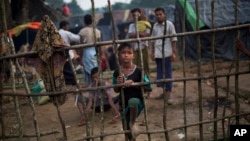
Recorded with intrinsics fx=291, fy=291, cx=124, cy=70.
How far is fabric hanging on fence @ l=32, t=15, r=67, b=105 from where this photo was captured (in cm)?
288

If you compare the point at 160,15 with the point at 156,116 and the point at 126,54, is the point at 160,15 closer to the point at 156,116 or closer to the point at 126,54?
the point at 156,116

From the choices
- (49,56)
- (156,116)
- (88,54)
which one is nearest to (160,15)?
(88,54)

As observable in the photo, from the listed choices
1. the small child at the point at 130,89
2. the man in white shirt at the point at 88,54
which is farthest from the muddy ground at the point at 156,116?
the man in white shirt at the point at 88,54

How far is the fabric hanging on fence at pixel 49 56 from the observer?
9.45 feet

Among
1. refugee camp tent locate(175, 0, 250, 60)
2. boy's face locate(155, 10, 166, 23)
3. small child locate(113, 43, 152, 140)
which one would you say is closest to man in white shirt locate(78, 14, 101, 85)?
boy's face locate(155, 10, 166, 23)

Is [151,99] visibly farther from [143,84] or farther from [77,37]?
[143,84]

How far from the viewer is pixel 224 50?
1095cm

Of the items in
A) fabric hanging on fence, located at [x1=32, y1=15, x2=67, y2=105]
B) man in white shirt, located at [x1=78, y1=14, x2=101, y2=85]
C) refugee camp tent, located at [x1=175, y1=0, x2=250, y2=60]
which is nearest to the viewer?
fabric hanging on fence, located at [x1=32, y1=15, x2=67, y2=105]

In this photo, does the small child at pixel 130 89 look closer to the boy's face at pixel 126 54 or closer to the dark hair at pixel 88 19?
the boy's face at pixel 126 54

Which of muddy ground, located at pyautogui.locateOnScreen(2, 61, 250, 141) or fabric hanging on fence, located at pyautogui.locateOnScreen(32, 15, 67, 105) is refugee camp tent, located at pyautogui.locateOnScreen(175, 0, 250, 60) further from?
fabric hanging on fence, located at pyautogui.locateOnScreen(32, 15, 67, 105)

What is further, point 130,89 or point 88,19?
point 88,19

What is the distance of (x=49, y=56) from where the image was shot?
289cm

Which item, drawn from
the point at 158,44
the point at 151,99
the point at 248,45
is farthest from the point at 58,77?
the point at 248,45

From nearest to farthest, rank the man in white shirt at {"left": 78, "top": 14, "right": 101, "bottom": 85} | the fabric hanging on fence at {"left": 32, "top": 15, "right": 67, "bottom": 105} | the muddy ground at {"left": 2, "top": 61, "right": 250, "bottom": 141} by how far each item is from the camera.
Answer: the fabric hanging on fence at {"left": 32, "top": 15, "right": 67, "bottom": 105} → the muddy ground at {"left": 2, "top": 61, "right": 250, "bottom": 141} → the man in white shirt at {"left": 78, "top": 14, "right": 101, "bottom": 85}
